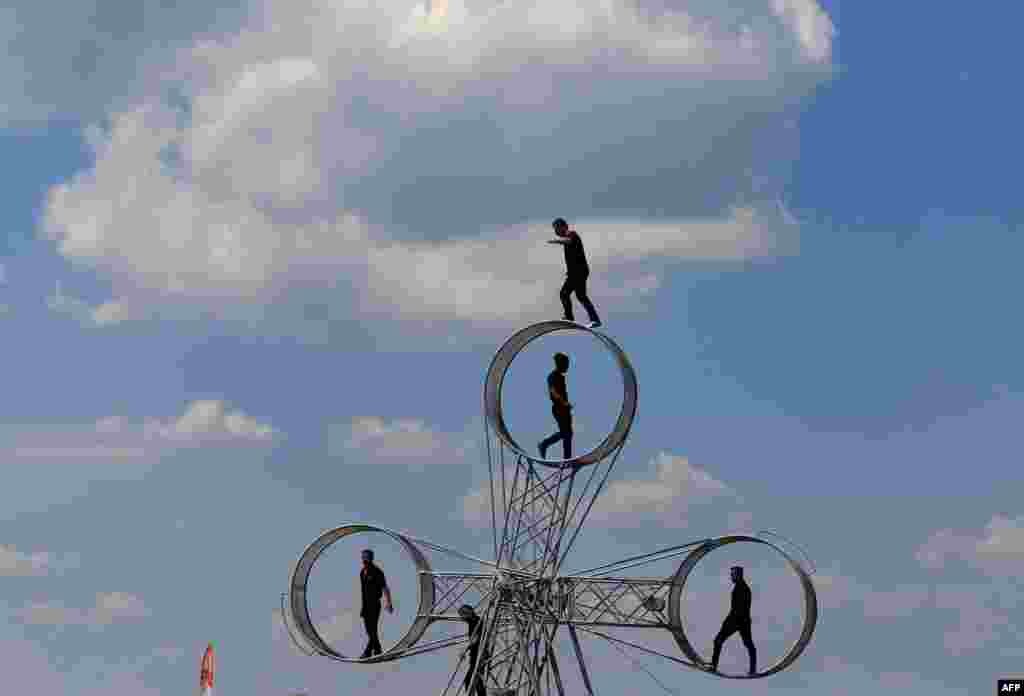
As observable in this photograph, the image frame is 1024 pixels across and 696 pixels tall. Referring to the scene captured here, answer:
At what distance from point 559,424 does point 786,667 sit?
22.3 ft

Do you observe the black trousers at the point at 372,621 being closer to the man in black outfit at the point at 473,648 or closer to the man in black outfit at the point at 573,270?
the man in black outfit at the point at 473,648

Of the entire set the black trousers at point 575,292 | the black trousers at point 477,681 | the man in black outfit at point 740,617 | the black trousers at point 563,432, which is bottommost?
the black trousers at point 477,681

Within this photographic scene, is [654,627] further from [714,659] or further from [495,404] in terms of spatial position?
[495,404]

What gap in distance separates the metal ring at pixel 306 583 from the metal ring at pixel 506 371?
3.77m

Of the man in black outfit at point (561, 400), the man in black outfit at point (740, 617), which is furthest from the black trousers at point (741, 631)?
the man in black outfit at point (561, 400)

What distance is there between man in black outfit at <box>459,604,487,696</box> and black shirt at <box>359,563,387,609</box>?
78.5 inches

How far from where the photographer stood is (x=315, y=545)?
1858 inches

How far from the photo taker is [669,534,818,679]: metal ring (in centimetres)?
4306

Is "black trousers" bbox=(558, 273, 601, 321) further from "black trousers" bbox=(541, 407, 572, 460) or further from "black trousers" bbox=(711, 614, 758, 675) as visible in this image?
"black trousers" bbox=(711, 614, 758, 675)

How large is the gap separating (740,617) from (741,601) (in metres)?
0.38

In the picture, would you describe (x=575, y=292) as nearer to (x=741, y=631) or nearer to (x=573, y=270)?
(x=573, y=270)

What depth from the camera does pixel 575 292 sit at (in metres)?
44.0

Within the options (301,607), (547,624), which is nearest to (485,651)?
(547,624)

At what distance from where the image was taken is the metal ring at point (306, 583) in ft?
153
